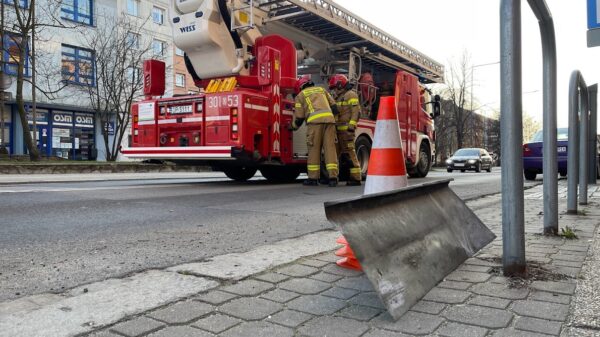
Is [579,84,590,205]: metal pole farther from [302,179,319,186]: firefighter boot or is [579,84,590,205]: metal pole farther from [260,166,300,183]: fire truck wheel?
[260,166,300,183]: fire truck wheel

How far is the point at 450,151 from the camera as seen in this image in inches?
2345

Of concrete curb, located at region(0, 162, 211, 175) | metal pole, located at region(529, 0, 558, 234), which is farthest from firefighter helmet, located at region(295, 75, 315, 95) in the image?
concrete curb, located at region(0, 162, 211, 175)

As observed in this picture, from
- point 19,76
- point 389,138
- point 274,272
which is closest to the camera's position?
point 274,272

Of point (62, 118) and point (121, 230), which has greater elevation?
point (62, 118)

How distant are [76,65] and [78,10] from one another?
3887 mm

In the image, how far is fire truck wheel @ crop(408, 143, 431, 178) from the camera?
14.7 meters

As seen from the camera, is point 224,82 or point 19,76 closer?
point 224,82

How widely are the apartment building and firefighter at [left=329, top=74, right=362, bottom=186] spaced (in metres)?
16.4

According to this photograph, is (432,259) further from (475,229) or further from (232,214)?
(232,214)

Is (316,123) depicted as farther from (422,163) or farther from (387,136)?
(422,163)

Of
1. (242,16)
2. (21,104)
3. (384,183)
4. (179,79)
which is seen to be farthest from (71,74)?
(384,183)

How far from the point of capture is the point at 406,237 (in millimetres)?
2682

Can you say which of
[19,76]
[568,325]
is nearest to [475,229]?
[568,325]

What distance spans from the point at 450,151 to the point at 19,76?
164 ft
